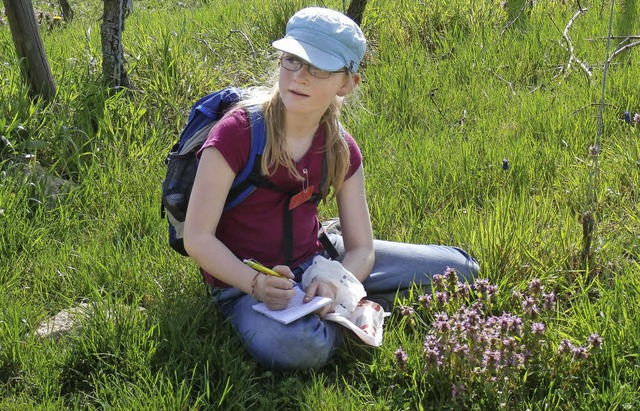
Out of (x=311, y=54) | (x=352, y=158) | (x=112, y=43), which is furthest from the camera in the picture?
(x=112, y=43)

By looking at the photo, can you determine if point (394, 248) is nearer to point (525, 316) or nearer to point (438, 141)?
point (525, 316)

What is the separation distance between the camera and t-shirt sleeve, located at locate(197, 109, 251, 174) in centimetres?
293

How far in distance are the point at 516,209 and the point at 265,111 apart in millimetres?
1237

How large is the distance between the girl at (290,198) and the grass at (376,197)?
12cm

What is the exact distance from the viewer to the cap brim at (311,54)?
2.84 metres

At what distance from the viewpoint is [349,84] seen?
306 centimetres

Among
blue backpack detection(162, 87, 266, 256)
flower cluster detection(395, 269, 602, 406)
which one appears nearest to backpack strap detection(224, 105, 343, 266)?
blue backpack detection(162, 87, 266, 256)

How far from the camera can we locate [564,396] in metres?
2.67

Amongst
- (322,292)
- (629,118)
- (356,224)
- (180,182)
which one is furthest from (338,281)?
(629,118)

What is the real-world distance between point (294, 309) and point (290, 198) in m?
0.42

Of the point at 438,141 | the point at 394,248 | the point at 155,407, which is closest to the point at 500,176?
the point at 438,141

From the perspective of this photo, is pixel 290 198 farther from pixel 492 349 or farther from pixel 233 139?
pixel 492 349

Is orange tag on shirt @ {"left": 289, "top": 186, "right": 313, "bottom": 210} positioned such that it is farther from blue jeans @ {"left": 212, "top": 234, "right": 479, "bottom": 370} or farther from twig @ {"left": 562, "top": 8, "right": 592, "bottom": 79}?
twig @ {"left": 562, "top": 8, "right": 592, "bottom": 79}

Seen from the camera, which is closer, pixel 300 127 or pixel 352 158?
pixel 300 127
